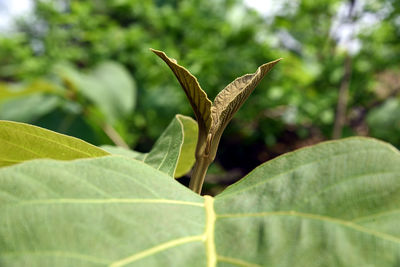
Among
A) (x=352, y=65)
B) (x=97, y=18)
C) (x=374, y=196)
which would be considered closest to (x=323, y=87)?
(x=352, y=65)

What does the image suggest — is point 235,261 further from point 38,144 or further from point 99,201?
point 38,144

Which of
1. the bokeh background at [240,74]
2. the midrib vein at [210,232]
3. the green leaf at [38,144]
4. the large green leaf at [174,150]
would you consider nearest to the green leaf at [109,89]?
the bokeh background at [240,74]

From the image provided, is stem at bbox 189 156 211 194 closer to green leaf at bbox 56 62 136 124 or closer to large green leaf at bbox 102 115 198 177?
large green leaf at bbox 102 115 198 177

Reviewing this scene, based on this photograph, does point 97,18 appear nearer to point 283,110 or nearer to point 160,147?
point 283,110

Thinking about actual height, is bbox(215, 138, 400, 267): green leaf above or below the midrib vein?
above

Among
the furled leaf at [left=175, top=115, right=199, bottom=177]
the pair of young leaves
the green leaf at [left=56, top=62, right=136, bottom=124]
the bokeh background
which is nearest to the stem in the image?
the pair of young leaves

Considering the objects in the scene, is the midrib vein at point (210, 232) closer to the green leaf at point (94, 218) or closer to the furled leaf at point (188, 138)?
the green leaf at point (94, 218)
